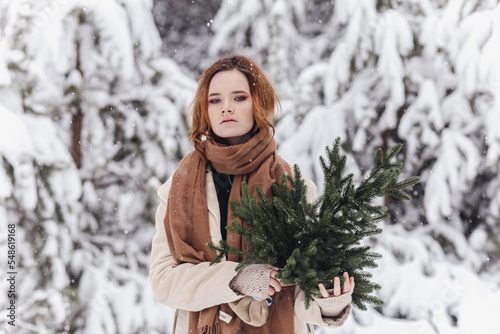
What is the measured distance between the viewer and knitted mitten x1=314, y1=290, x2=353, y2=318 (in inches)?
43.7

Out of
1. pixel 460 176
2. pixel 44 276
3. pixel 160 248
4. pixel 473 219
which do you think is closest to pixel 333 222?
pixel 160 248

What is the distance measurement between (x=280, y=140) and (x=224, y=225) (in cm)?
221

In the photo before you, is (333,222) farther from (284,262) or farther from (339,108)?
(339,108)

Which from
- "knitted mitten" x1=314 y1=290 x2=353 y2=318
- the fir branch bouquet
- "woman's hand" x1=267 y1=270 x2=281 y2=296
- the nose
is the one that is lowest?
"knitted mitten" x1=314 y1=290 x2=353 y2=318

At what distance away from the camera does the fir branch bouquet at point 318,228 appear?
1078 millimetres

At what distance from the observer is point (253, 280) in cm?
113

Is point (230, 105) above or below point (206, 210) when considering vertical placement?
above

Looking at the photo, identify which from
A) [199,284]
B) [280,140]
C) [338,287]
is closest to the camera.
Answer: [338,287]

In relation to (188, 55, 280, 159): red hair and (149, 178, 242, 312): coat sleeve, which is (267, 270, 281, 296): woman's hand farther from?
(188, 55, 280, 159): red hair

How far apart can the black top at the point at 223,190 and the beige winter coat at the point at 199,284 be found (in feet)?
0.05

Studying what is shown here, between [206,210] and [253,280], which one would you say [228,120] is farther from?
[253,280]

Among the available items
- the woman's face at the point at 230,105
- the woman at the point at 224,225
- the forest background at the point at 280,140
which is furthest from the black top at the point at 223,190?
the forest background at the point at 280,140

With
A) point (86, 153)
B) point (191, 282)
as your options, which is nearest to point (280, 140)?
point (86, 153)

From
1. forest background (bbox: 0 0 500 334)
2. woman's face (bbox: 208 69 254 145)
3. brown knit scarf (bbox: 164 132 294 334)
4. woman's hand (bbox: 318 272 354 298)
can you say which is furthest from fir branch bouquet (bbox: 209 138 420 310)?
forest background (bbox: 0 0 500 334)
